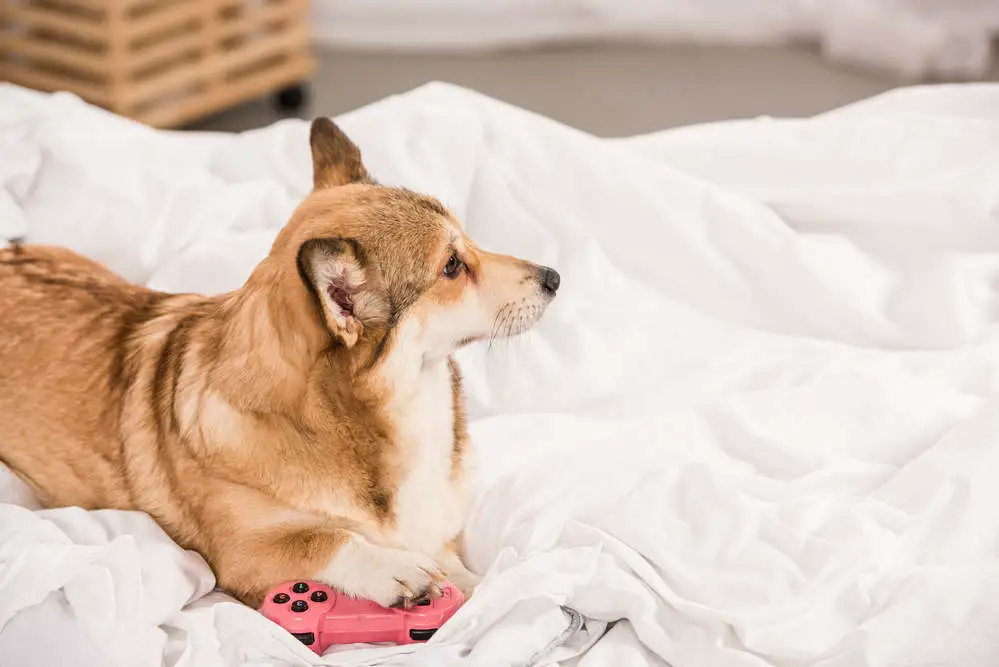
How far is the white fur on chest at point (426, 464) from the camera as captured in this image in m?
1.71

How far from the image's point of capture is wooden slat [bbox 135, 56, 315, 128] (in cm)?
355

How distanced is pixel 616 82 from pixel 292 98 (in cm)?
107

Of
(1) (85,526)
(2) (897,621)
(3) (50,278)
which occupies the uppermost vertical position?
(3) (50,278)

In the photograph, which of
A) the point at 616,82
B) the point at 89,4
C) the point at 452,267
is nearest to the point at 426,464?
the point at 452,267

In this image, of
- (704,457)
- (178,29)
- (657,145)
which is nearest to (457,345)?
(704,457)

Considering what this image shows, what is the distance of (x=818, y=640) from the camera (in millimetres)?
1513

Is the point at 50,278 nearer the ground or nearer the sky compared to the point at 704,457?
nearer the sky

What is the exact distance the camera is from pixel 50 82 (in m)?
3.51

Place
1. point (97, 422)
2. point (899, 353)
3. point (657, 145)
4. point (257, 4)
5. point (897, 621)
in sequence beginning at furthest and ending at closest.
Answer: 1. point (257, 4)
2. point (657, 145)
3. point (899, 353)
4. point (97, 422)
5. point (897, 621)

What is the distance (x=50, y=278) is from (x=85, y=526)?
0.42 metres

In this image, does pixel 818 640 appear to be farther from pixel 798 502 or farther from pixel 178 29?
pixel 178 29

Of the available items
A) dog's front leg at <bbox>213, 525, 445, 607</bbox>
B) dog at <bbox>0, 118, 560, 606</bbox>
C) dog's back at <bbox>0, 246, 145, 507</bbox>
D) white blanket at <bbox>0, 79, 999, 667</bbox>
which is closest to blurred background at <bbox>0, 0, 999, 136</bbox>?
white blanket at <bbox>0, 79, 999, 667</bbox>

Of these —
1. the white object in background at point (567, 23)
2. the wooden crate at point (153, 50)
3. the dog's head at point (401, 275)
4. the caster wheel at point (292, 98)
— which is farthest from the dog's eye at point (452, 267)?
the white object in background at point (567, 23)

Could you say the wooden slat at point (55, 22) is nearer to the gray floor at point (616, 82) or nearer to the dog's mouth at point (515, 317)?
the gray floor at point (616, 82)
